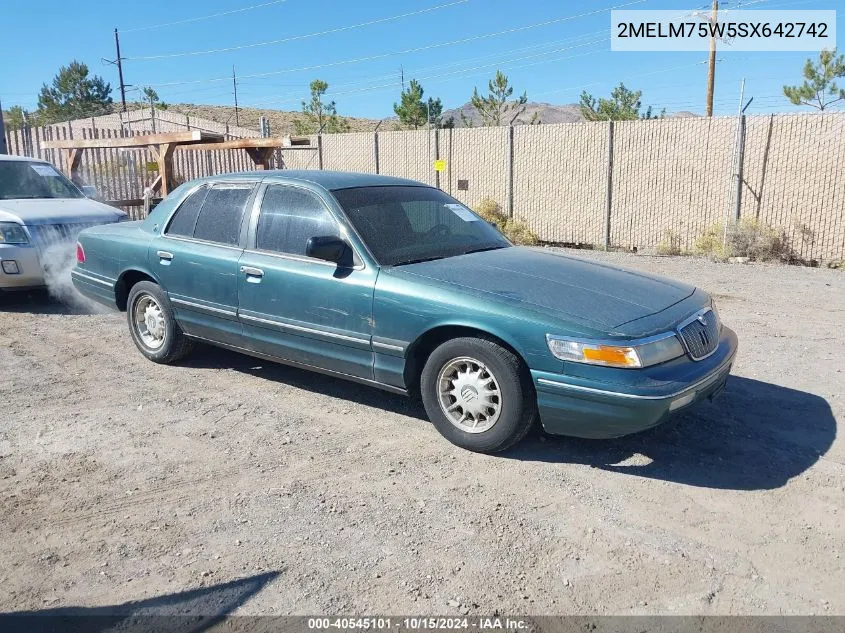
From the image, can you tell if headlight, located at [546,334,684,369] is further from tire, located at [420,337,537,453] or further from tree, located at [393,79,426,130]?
tree, located at [393,79,426,130]

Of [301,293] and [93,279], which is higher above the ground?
[301,293]

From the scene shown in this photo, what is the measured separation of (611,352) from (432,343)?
1.13m

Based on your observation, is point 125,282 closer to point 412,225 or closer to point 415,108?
point 412,225

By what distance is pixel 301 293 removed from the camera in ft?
15.8

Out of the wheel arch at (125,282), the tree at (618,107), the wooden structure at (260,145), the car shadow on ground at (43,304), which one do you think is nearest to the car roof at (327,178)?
the wheel arch at (125,282)

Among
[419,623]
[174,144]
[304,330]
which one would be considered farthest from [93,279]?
[174,144]

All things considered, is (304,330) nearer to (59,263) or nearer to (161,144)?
(59,263)

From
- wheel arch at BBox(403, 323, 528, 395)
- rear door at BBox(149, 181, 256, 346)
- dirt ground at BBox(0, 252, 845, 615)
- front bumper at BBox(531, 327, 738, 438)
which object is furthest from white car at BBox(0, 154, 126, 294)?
front bumper at BBox(531, 327, 738, 438)

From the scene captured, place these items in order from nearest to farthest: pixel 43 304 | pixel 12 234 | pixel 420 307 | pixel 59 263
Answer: pixel 420 307 → pixel 12 234 → pixel 59 263 → pixel 43 304

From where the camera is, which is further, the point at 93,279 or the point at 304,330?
the point at 93,279

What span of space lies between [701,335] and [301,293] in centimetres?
250

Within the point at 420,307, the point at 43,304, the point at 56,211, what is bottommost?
the point at 43,304

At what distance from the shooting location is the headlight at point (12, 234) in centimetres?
777

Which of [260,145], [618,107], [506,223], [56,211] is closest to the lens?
[56,211]
